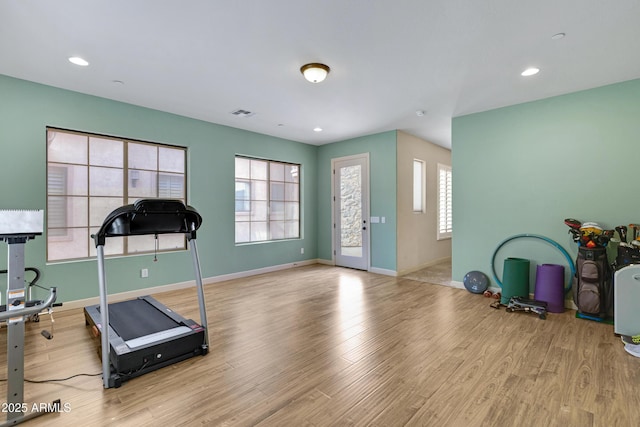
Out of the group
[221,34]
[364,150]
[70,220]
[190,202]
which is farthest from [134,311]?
[364,150]

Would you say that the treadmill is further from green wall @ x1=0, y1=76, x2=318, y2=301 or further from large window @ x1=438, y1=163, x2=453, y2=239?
large window @ x1=438, y1=163, x2=453, y2=239

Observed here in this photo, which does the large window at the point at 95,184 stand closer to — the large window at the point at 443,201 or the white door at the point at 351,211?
the white door at the point at 351,211

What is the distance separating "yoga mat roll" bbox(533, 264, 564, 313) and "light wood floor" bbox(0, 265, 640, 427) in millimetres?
163

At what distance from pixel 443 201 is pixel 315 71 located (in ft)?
17.5

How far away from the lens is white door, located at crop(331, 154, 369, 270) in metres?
6.24

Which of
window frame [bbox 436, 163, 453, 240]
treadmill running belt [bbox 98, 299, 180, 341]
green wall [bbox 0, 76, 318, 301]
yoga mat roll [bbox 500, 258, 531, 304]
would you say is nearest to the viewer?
treadmill running belt [bbox 98, 299, 180, 341]

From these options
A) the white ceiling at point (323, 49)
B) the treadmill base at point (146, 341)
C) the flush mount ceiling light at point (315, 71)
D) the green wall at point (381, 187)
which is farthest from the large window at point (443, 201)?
the treadmill base at point (146, 341)

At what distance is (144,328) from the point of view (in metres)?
2.79

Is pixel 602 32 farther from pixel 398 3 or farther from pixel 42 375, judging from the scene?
pixel 42 375

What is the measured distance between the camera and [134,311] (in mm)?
3244

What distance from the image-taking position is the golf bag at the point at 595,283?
133 inches

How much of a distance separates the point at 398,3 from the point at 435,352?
9.42 ft

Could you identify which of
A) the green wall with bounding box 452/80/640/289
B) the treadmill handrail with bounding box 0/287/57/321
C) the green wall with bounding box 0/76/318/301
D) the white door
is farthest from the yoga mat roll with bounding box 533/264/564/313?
the treadmill handrail with bounding box 0/287/57/321

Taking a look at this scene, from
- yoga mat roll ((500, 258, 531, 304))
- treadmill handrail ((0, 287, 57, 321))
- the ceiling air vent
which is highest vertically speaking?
the ceiling air vent
